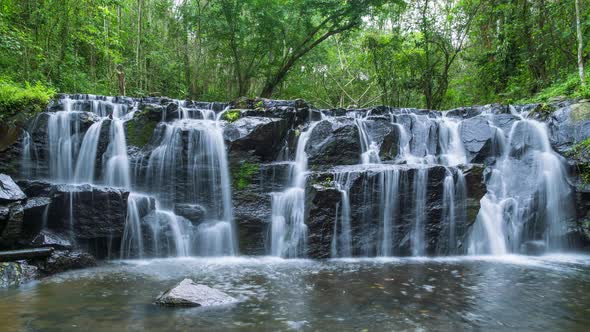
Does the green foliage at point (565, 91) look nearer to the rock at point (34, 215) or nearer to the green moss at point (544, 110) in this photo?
the green moss at point (544, 110)

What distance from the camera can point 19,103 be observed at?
32.5 feet

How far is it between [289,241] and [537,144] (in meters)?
7.59

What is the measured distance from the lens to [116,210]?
852 cm

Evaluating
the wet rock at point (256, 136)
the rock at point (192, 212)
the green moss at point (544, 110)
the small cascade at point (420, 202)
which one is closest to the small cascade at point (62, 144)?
the rock at point (192, 212)

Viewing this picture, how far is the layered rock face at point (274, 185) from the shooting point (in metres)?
8.85

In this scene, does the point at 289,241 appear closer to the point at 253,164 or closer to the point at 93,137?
the point at 253,164

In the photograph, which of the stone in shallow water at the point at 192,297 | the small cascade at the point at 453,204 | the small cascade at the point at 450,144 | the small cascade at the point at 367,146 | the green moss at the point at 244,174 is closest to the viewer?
the stone in shallow water at the point at 192,297

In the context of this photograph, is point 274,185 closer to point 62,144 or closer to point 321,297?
point 321,297

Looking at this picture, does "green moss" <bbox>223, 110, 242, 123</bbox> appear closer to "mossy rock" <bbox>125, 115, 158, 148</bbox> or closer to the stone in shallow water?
"mossy rock" <bbox>125, 115, 158, 148</bbox>

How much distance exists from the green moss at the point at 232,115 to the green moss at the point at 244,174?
1661 mm

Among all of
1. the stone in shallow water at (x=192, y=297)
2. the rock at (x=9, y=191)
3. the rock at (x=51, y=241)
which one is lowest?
the stone in shallow water at (x=192, y=297)

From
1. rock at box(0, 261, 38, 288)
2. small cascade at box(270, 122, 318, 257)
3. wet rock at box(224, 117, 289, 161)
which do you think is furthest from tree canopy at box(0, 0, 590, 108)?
small cascade at box(270, 122, 318, 257)

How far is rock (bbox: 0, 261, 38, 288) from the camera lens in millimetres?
6246

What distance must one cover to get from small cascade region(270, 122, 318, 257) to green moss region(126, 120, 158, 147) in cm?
372
